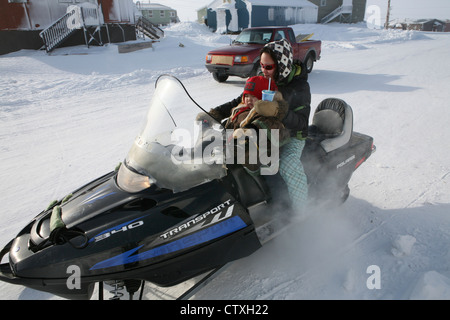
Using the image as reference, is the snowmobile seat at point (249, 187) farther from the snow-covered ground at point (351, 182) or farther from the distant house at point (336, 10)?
the distant house at point (336, 10)

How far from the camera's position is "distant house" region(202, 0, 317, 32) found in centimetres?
2806

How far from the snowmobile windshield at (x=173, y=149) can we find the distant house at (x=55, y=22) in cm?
1441

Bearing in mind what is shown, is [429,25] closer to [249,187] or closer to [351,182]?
[351,182]

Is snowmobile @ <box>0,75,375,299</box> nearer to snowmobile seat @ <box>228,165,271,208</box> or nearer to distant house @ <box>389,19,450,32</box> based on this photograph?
snowmobile seat @ <box>228,165,271,208</box>

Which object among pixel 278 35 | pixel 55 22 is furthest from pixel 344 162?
pixel 55 22

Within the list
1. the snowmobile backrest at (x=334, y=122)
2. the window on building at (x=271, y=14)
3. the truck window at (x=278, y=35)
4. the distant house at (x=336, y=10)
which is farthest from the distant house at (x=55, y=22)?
the distant house at (x=336, y=10)

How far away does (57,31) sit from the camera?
14641 millimetres

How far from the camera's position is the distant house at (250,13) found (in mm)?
28062

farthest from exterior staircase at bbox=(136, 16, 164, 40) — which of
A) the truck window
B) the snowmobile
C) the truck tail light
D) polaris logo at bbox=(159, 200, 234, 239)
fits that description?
polaris logo at bbox=(159, 200, 234, 239)

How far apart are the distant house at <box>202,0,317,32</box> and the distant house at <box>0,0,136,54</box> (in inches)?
550

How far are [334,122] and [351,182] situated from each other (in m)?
1.08

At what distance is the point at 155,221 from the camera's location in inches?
78.4

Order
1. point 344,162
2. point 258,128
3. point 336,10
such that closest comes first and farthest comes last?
point 258,128
point 344,162
point 336,10
